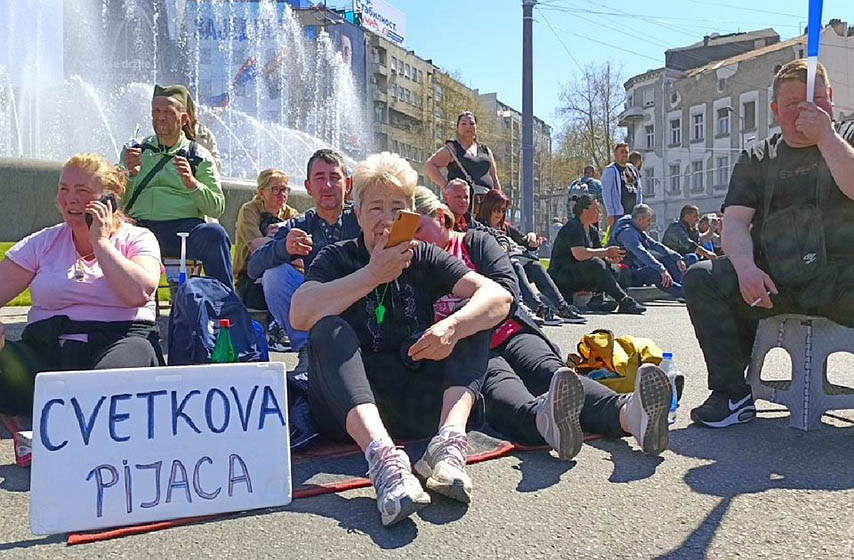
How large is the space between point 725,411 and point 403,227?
70.1 inches

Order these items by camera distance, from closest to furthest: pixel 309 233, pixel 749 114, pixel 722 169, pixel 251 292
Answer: pixel 309 233
pixel 251 292
pixel 749 114
pixel 722 169

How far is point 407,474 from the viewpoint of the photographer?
8.16ft

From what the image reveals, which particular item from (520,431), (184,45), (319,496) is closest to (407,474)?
(319,496)

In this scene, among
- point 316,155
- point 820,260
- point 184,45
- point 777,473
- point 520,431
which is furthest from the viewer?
point 184,45

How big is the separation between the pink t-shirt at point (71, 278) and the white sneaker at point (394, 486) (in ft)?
4.90

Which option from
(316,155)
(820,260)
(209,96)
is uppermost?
(209,96)

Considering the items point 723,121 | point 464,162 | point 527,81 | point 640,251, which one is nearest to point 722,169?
point 723,121

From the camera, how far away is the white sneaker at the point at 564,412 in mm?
2963

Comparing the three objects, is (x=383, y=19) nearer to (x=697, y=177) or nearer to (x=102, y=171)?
(x=697, y=177)

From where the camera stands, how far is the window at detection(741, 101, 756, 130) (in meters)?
46.9

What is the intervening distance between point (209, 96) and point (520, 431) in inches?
2435

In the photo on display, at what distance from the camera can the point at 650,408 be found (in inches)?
118

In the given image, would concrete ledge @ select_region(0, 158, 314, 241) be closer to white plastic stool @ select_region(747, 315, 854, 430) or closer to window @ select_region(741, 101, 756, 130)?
white plastic stool @ select_region(747, 315, 854, 430)

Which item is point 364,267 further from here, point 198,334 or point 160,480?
point 198,334
